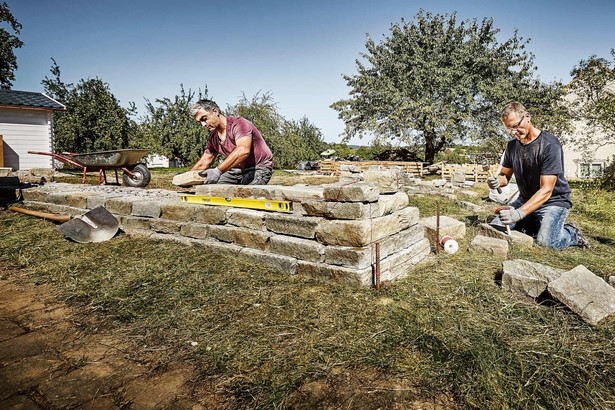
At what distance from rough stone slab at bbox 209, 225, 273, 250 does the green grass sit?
0.64ft

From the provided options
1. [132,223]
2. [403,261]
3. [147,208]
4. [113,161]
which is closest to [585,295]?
[403,261]

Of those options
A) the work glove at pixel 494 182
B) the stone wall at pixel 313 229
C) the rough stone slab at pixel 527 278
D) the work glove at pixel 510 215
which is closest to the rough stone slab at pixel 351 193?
the stone wall at pixel 313 229

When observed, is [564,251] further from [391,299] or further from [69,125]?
[69,125]

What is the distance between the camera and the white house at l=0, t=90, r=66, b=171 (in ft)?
46.2

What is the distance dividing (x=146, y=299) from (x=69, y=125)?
73.1ft

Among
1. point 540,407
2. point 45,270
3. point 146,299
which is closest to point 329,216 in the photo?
point 146,299

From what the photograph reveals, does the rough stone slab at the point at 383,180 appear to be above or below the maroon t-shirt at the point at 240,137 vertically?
below

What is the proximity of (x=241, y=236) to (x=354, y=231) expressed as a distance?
127 centimetres

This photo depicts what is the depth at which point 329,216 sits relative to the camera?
302 cm

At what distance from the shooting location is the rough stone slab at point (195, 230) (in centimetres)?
385

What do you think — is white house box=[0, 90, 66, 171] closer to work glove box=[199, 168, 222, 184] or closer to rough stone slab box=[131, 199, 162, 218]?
rough stone slab box=[131, 199, 162, 218]

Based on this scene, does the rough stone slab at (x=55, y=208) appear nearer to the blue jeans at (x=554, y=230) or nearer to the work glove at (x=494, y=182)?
the work glove at (x=494, y=182)

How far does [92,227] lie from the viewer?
14.0 feet

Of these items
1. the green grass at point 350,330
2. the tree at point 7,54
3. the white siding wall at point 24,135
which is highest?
the tree at point 7,54
